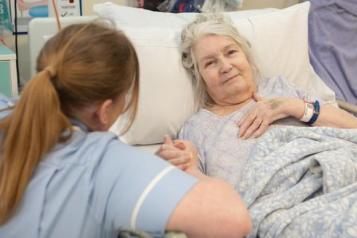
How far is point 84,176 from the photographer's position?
86 centimetres

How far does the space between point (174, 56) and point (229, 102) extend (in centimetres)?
27

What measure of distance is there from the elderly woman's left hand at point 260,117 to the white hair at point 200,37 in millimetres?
205

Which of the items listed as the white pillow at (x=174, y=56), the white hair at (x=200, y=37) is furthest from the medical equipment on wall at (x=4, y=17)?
the white hair at (x=200, y=37)

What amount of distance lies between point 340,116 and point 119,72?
42.3 inches

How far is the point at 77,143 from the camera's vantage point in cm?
90

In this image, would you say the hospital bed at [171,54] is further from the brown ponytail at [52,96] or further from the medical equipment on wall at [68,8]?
the brown ponytail at [52,96]

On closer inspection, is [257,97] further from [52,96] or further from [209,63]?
[52,96]

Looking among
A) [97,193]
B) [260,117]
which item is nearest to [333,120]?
[260,117]

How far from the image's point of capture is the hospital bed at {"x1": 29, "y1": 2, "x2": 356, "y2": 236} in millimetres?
1735

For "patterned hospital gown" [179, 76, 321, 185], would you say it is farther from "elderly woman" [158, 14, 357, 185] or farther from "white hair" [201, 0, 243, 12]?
"white hair" [201, 0, 243, 12]

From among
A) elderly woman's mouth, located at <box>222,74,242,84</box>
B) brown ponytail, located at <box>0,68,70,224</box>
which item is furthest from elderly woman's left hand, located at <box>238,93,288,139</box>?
brown ponytail, located at <box>0,68,70,224</box>

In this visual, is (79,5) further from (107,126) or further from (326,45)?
(107,126)

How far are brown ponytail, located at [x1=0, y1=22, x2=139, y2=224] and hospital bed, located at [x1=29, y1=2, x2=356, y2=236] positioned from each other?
64 cm

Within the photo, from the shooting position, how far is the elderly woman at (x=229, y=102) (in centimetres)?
162
